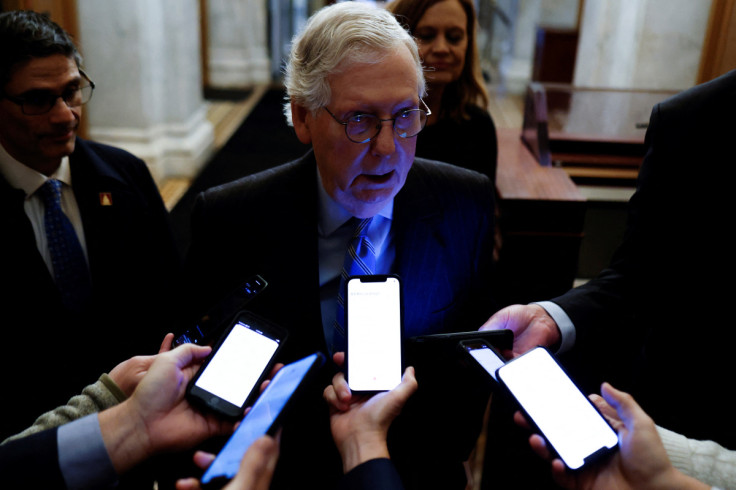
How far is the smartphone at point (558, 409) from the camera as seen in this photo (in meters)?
1.34

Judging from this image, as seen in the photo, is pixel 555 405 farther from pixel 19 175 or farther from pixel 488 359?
pixel 19 175

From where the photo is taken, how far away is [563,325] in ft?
6.16

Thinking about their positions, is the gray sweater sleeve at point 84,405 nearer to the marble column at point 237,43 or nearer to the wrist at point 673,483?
the wrist at point 673,483

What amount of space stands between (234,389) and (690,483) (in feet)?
3.23

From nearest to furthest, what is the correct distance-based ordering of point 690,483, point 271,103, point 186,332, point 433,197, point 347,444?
1. point 690,483
2. point 347,444
3. point 186,332
4. point 433,197
5. point 271,103

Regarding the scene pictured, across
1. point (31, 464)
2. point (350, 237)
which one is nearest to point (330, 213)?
point (350, 237)

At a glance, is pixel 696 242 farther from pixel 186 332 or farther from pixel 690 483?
pixel 186 332

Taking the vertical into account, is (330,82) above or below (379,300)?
above

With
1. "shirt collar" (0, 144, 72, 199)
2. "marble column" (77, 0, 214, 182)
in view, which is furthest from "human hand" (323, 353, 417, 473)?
"marble column" (77, 0, 214, 182)

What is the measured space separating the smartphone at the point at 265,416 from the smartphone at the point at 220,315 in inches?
9.1

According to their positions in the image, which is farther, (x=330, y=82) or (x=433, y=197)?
(x=433, y=197)

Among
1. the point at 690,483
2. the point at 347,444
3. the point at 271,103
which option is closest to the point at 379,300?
the point at 347,444

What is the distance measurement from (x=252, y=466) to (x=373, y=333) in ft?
1.40

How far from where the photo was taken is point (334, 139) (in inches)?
61.1
